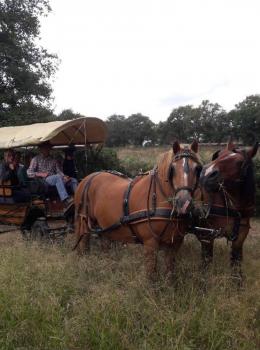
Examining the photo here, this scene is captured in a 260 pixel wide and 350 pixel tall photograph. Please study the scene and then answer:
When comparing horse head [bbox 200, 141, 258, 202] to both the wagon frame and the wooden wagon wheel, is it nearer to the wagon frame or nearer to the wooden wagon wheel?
the wagon frame

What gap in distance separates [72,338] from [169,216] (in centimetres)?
168

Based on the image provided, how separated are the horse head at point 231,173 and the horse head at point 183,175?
13 cm

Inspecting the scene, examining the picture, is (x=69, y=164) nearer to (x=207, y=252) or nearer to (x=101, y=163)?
(x=207, y=252)

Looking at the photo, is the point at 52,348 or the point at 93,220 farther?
the point at 93,220

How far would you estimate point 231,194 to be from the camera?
15.7 ft

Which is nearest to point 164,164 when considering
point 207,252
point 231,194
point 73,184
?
point 231,194

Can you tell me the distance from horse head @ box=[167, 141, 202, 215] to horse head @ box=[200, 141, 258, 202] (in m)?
0.13

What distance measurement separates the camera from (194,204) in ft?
15.0

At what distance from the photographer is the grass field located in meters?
3.45

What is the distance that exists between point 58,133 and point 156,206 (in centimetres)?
349

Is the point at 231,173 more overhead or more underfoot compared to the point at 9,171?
more overhead

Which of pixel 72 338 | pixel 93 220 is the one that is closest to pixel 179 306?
pixel 72 338

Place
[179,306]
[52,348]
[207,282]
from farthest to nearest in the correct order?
[207,282] < [179,306] < [52,348]

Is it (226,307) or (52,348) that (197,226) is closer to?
(226,307)
